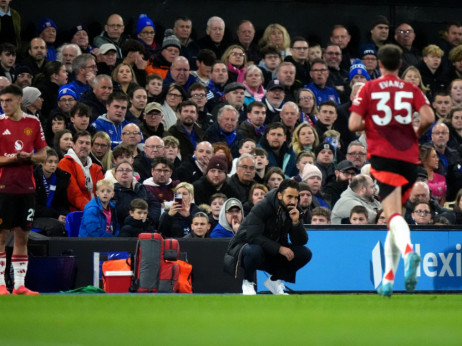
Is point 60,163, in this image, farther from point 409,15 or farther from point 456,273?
point 409,15

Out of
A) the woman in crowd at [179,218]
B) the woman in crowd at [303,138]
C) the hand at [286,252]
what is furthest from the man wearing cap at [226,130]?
the hand at [286,252]

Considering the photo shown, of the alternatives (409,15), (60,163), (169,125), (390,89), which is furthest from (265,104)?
(390,89)

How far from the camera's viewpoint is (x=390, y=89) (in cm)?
995

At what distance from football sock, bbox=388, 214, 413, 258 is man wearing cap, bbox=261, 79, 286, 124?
8.91 m

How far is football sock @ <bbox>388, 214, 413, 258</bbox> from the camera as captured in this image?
9.38 m

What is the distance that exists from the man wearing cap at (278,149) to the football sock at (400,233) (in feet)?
24.7

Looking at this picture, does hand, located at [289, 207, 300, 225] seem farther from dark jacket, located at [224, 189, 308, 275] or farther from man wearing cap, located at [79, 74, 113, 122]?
man wearing cap, located at [79, 74, 113, 122]

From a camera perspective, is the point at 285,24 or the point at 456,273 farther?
the point at 285,24

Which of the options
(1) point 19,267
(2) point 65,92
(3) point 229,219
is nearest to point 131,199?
(3) point 229,219

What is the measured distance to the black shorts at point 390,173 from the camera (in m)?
9.85

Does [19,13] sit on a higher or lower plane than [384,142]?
higher

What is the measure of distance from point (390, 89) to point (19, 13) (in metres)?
12.2

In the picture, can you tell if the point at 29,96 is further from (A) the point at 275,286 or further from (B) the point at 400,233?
(B) the point at 400,233

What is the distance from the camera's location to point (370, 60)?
21.2m
